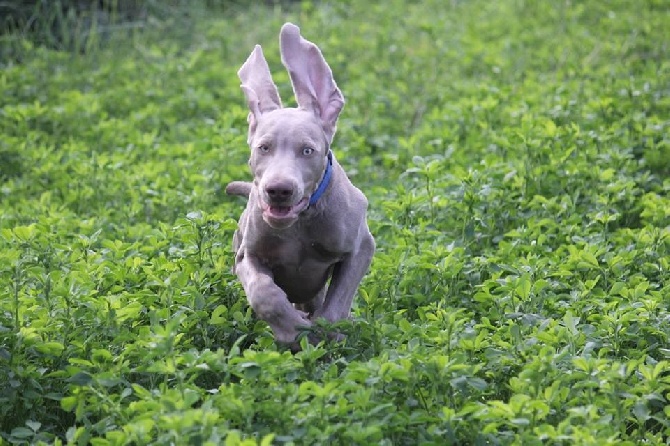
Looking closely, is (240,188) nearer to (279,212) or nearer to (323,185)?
(323,185)

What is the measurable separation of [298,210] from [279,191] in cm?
16

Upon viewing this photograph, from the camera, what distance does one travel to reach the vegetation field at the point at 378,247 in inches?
161

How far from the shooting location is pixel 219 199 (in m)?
7.12

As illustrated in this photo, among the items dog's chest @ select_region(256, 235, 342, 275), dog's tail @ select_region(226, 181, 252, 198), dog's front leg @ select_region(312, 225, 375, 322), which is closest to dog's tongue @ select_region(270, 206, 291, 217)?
dog's chest @ select_region(256, 235, 342, 275)

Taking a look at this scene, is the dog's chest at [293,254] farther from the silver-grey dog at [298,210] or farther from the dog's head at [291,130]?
the dog's head at [291,130]

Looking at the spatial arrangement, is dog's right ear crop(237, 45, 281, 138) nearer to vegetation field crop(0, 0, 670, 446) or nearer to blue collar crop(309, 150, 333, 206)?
blue collar crop(309, 150, 333, 206)

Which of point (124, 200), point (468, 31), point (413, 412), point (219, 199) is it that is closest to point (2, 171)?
point (124, 200)

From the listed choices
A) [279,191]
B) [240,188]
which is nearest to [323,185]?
[279,191]

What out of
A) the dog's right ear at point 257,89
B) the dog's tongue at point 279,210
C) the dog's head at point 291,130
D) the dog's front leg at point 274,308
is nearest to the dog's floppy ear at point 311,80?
the dog's head at point 291,130

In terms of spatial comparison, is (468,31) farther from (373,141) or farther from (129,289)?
(129,289)

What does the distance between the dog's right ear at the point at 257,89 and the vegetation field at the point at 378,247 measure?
0.66 meters

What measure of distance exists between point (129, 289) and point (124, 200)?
203 centimetres

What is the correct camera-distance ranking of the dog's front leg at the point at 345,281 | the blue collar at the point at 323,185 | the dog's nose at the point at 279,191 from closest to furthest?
1. the dog's nose at the point at 279,191
2. the blue collar at the point at 323,185
3. the dog's front leg at the point at 345,281

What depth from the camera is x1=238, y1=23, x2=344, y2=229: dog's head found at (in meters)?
4.42
